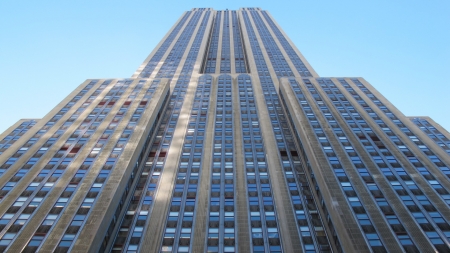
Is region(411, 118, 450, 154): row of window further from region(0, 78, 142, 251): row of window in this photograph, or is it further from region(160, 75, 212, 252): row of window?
region(0, 78, 142, 251): row of window

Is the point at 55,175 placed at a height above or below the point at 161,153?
below

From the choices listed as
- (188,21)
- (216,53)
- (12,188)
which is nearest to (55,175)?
(12,188)

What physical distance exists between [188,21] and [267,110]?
11976 cm

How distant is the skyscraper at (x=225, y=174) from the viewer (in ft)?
143

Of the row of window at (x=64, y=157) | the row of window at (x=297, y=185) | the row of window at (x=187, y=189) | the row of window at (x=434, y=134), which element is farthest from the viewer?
the row of window at (x=434, y=134)

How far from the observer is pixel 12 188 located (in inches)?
1946

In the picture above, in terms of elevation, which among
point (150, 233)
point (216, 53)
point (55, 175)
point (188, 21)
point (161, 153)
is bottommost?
point (150, 233)

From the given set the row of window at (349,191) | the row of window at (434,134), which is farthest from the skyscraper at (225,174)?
the row of window at (434,134)

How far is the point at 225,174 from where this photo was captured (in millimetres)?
59062

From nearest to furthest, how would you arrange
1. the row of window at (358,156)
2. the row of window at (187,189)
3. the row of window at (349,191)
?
the row of window at (349,191)
the row of window at (358,156)
the row of window at (187,189)

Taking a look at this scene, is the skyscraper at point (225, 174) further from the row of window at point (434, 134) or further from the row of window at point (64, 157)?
the row of window at point (434, 134)

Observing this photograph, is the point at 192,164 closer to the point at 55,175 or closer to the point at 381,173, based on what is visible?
the point at 55,175

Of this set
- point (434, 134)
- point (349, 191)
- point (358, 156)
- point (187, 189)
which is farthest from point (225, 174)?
point (434, 134)

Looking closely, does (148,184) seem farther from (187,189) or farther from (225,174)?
(225,174)
